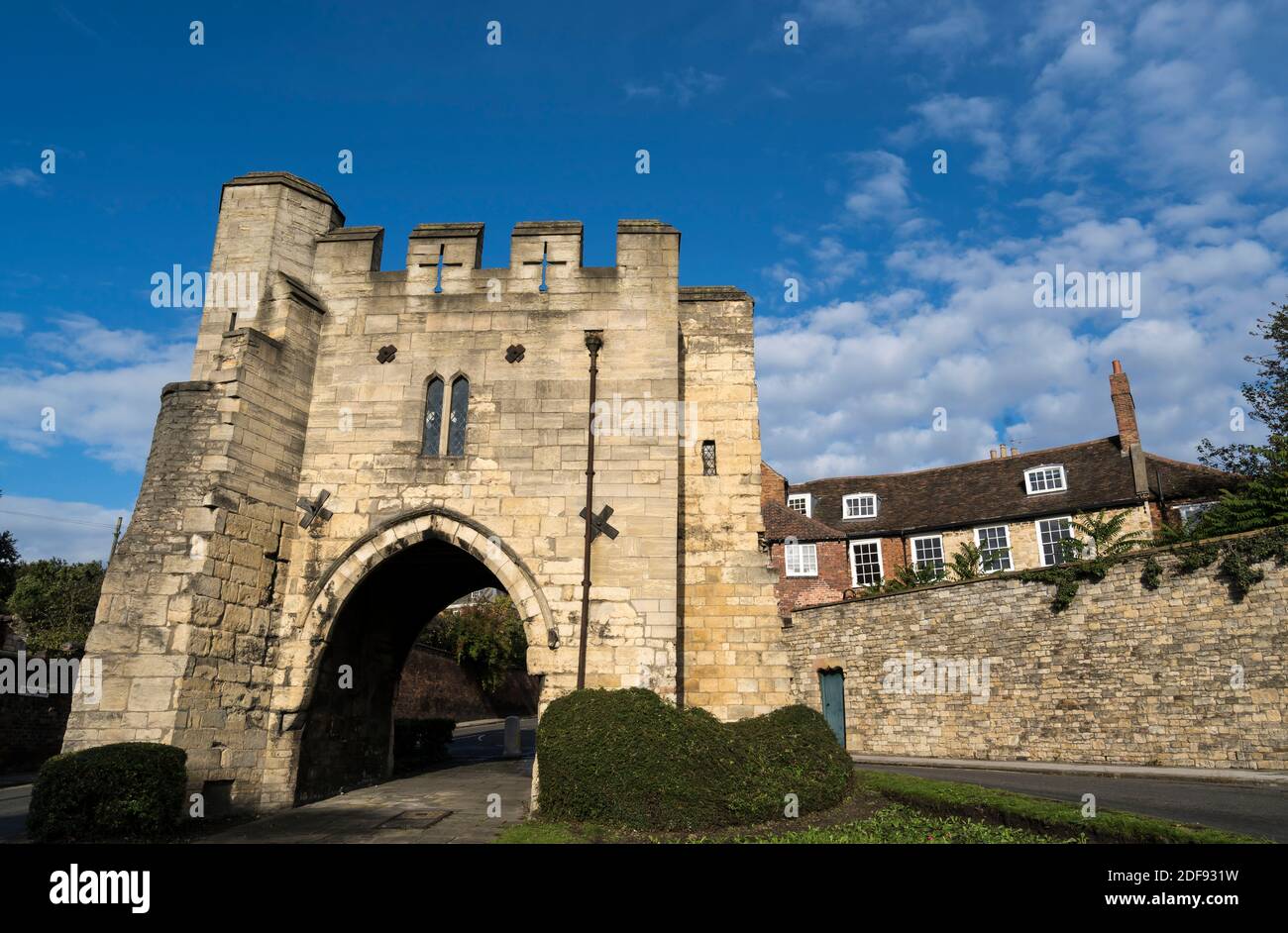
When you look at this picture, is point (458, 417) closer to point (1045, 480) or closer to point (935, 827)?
point (935, 827)

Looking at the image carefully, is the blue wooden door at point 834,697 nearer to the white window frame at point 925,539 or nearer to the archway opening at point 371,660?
the white window frame at point 925,539

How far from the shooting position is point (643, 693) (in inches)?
375

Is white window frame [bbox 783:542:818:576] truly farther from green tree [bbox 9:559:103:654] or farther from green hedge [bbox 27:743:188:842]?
green tree [bbox 9:559:103:654]

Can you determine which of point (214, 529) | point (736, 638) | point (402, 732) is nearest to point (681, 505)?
point (736, 638)

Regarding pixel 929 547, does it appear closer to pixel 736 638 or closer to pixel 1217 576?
pixel 1217 576

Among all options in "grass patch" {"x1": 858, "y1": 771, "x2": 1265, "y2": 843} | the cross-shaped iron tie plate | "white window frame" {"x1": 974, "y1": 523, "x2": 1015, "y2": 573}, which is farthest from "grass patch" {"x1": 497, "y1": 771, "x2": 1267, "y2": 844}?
"white window frame" {"x1": 974, "y1": 523, "x2": 1015, "y2": 573}

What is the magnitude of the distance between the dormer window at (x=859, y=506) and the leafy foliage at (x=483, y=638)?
16291mm

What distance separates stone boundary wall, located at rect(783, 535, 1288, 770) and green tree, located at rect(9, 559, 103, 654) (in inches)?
1092

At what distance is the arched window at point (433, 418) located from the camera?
1178 centimetres

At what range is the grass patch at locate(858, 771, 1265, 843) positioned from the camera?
257 inches

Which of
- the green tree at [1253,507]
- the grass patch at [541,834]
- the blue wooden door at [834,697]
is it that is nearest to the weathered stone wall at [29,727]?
the grass patch at [541,834]

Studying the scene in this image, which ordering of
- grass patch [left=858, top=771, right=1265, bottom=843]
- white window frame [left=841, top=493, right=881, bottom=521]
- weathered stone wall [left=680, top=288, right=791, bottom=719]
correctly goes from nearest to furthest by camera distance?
grass patch [left=858, top=771, right=1265, bottom=843] → weathered stone wall [left=680, top=288, right=791, bottom=719] → white window frame [left=841, top=493, right=881, bottom=521]

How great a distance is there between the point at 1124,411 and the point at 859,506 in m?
9.29

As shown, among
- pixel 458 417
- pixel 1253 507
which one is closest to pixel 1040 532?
pixel 1253 507
